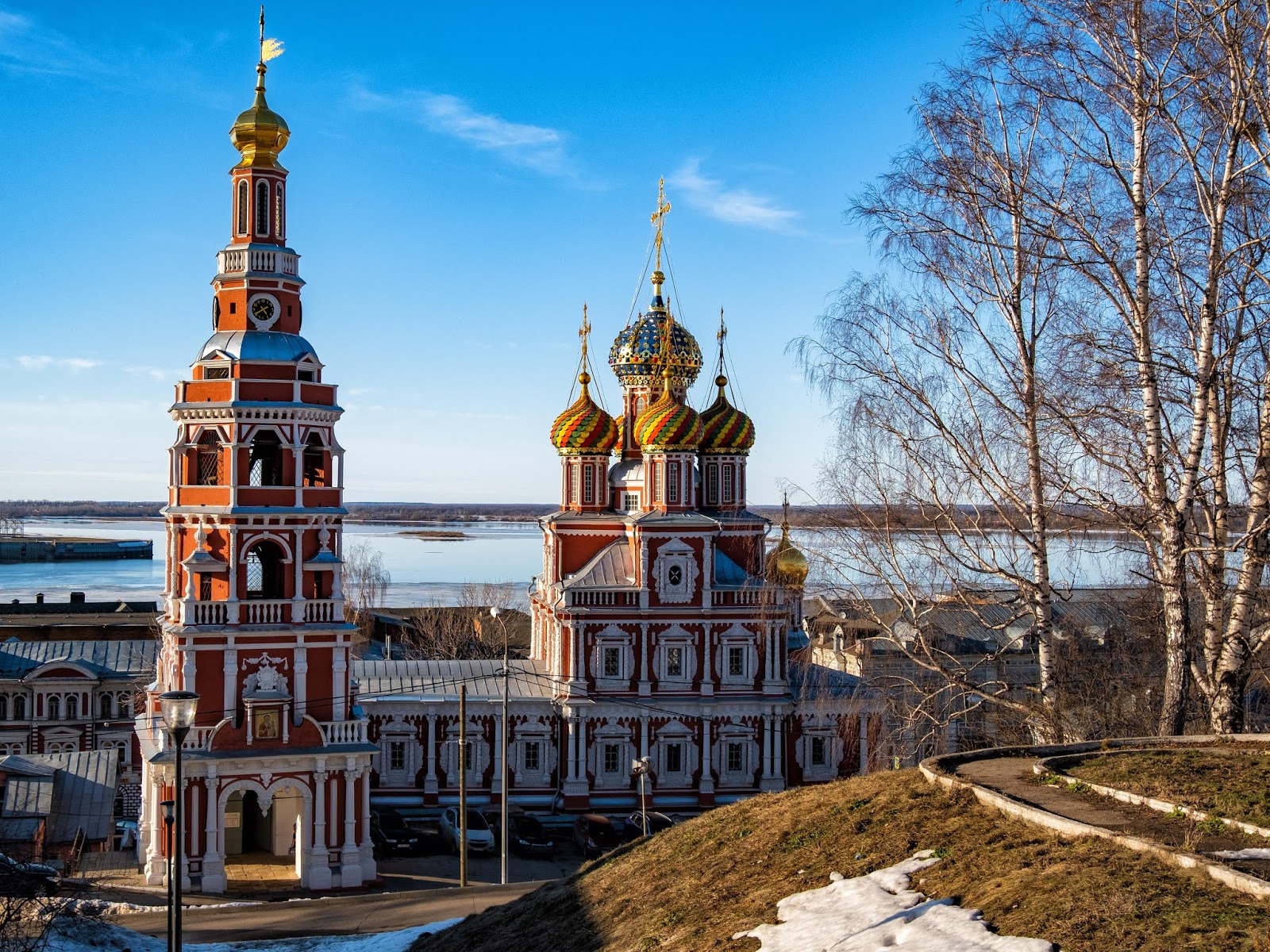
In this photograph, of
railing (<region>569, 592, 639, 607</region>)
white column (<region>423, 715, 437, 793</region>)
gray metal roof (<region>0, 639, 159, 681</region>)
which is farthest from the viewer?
gray metal roof (<region>0, 639, 159, 681</region>)

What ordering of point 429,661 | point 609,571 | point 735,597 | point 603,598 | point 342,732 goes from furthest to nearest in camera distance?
point 429,661, point 609,571, point 735,597, point 603,598, point 342,732

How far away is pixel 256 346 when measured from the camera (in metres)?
20.6

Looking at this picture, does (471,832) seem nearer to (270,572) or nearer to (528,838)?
(528,838)

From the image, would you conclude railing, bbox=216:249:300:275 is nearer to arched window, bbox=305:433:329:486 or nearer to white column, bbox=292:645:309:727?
arched window, bbox=305:433:329:486

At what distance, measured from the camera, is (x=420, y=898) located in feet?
53.5

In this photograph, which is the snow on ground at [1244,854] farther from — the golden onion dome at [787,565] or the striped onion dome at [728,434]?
the striped onion dome at [728,434]

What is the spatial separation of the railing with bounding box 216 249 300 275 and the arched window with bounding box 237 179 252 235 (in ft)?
1.41

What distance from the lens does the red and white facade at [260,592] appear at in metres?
19.9

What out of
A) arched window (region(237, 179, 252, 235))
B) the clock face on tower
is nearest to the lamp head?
the clock face on tower

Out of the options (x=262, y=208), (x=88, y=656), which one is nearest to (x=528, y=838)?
(x=262, y=208)

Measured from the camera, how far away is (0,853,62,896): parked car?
39.8ft

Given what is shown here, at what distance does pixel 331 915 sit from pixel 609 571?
12687 millimetres

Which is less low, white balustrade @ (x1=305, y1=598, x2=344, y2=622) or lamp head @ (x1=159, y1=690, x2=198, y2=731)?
white balustrade @ (x1=305, y1=598, x2=344, y2=622)

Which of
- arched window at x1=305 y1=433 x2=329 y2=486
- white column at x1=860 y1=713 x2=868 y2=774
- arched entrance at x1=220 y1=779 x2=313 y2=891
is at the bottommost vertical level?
arched entrance at x1=220 y1=779 x2=313 y2=891
